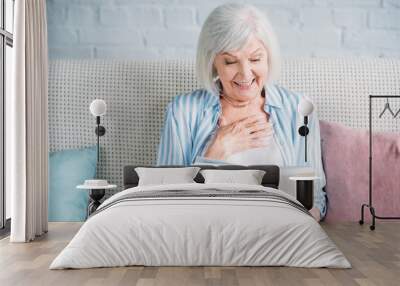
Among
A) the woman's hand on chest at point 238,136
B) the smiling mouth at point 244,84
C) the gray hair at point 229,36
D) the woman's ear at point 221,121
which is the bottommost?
the woman's hand on chest at point 238,136

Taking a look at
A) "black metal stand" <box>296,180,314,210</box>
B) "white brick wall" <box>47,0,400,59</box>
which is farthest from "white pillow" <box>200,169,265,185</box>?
"white brick wall" <box>47,0,400,59</box>

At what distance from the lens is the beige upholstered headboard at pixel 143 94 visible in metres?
6.61

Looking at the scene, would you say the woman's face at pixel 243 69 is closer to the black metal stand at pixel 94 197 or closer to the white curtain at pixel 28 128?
the black metal stand at pixel 94 197

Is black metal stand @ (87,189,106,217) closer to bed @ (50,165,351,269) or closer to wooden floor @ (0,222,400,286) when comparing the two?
wooden floor @ (0,222,400,286)

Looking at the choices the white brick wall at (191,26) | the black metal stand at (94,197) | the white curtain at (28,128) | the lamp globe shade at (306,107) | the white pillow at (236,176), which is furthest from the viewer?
the white brick wall at (191,26)

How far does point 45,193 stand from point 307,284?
9.52 ft

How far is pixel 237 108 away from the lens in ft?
21.4

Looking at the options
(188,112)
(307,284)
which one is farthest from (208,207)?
(188,112)

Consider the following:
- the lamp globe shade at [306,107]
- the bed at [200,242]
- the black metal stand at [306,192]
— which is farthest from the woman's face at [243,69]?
the bed at [200,242]

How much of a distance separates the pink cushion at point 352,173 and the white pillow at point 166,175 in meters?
1.41

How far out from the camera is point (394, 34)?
6.68 meters

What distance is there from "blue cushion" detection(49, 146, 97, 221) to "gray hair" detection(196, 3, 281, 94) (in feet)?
4.72

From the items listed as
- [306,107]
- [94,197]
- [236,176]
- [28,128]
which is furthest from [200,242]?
[306,107]

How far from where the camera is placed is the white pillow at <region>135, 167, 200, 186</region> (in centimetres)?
588
